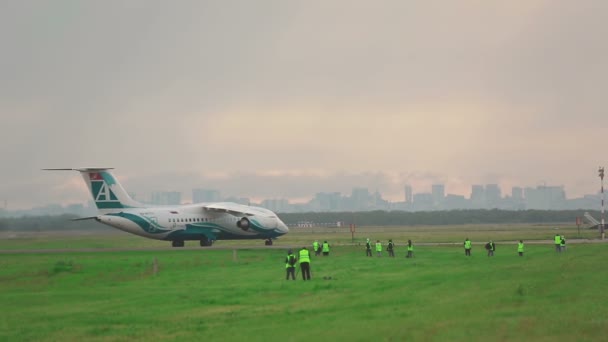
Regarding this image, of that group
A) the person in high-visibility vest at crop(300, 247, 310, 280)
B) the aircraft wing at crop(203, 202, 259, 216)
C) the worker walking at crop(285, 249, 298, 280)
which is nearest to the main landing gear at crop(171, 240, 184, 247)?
the aircraft wing at crop(203, 202, 259, 216)

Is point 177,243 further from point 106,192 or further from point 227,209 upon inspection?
point 106,192

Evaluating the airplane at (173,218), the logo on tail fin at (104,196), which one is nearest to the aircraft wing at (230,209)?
the airplane at (173,218)

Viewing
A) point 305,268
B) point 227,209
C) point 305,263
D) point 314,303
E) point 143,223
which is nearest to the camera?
point 314,303

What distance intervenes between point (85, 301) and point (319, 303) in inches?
360

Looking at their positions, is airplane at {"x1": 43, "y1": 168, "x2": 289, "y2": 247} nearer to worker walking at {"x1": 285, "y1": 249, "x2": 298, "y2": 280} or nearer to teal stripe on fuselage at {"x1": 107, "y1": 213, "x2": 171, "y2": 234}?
teal stripe on fuselage at {"x1": 107, "y1": 213, "x2": 171, "y2": 234}

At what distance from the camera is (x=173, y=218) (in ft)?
259

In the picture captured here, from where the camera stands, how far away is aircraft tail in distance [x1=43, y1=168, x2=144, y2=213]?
260ft

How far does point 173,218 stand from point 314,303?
52377 millimetres

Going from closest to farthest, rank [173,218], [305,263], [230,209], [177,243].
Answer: [305,263]
[173,218]
[230,209]
[177,243]

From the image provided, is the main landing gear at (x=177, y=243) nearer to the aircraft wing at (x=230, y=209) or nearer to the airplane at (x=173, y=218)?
the airplane at (x=173, y=218)

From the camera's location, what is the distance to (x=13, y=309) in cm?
2953

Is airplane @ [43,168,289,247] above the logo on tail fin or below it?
below

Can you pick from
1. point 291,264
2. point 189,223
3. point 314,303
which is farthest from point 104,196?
point 314,303

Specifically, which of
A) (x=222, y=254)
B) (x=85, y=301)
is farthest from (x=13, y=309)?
(x=222, y=254)
